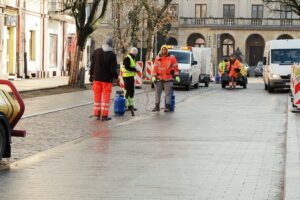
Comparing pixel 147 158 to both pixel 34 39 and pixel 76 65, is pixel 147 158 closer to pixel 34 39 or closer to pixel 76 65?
pixel 76 65

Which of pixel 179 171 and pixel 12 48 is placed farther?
pixel 12 48

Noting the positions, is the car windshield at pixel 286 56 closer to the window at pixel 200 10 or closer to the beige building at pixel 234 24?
the beige building at pixel 234 24

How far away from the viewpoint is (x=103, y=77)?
19188 mm

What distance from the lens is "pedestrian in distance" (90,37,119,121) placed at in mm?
19094

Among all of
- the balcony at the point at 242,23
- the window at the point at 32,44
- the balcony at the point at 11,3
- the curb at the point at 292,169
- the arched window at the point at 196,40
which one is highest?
the balcony at the point at 242,23

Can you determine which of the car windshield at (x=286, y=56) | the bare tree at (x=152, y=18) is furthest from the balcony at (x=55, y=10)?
the car windshield at (x=286, y=56)

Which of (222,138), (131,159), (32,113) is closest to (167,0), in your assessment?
(32,113)

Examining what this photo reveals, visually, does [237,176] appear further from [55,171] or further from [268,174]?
[55,171]

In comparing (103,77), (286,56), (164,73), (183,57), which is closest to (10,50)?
(183,57)

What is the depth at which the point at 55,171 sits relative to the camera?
1059 cm

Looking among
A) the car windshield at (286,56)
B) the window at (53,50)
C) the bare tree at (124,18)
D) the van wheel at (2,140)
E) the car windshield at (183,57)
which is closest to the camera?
the van wheel at (2,140)

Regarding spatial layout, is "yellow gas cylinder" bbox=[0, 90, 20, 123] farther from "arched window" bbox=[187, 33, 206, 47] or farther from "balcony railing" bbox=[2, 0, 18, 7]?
"arched window" bbox=[187, 33, 206, 47]

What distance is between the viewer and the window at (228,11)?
95.7 meters

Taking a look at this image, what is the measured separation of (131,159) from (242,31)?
84574 millimetres
